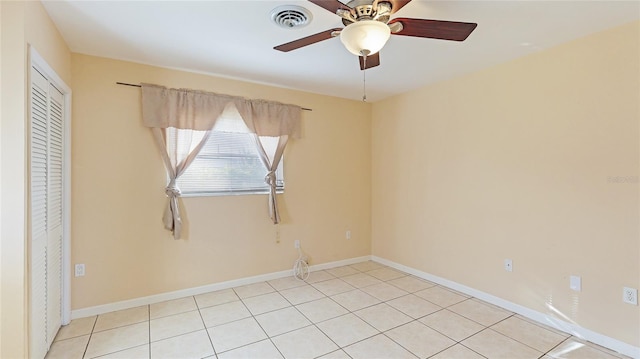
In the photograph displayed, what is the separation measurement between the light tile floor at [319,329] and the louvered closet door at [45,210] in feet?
0.98

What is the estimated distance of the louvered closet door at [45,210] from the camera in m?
1.87

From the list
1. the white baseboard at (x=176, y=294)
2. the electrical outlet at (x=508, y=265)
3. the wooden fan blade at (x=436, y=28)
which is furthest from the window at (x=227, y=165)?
the electrical outlet at (x=508, y=265)

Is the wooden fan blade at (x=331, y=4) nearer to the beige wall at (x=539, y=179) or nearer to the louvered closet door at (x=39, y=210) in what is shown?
the louvered closet door at (x=39, y=210)

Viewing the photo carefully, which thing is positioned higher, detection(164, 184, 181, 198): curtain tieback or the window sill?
detection(164, 184, 181, 198): curtain tieback

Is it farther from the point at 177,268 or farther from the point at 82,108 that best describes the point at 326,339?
the point at 82,108

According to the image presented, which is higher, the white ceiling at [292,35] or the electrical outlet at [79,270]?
the white ceiling at [292,35]

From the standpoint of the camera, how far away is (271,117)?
363 centimetres

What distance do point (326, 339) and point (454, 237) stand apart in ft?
6.13

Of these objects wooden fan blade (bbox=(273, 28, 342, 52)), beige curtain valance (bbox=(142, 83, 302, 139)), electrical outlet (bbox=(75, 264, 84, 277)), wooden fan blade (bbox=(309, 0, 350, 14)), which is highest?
wooden fan blade (bbox=(309, 0, 350, 14))

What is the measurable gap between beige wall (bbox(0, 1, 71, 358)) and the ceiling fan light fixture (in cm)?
178

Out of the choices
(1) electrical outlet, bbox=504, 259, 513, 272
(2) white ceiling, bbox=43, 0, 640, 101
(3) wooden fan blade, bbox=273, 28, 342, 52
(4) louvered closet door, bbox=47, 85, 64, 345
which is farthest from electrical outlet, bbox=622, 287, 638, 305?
(4) louvered closet door, bbox=47, 85, 64, 345

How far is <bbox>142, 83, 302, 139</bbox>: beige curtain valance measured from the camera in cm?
297

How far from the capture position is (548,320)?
2.57 m

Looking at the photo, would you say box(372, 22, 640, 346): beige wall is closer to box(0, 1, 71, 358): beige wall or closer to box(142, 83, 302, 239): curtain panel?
box(142, 83, 302, 239): curtain panel
